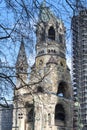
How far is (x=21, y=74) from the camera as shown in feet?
28.3

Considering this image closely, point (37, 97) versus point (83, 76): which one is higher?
point (83, 76)

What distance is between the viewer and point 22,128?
63062 mm

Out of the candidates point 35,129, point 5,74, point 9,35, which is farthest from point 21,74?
point 35,129

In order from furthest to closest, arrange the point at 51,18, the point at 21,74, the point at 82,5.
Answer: the point at 21,74, the point at 51,18, the point at 82,5

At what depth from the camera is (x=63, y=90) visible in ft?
221

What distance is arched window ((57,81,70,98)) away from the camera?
66125 mm

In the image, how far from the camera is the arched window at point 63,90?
66125 millimetres

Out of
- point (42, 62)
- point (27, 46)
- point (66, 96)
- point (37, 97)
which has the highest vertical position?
point (42, 62)

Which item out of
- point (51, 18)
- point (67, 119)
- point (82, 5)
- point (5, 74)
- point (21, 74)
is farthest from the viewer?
point (67, 119)

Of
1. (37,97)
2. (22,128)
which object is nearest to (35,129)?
(22,128)

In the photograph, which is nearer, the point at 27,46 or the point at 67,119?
the point at 27,46

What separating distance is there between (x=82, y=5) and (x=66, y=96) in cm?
5918

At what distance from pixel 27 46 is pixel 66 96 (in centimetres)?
5844

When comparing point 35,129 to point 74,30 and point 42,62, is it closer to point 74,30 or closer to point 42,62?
point 42,62
